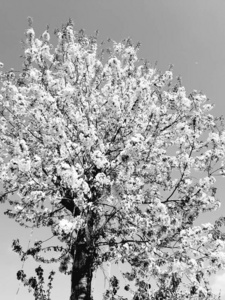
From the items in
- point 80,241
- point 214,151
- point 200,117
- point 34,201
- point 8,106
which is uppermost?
point 8,106

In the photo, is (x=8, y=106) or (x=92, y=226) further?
(x=8, y=106)

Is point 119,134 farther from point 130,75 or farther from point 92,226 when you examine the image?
point 92,226

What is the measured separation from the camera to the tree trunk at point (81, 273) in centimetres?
1057

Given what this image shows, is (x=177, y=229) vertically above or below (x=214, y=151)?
below

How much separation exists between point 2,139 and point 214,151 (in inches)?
309

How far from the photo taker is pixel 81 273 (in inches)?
424

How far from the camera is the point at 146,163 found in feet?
38.3

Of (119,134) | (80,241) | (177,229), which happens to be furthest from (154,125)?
(80,241)

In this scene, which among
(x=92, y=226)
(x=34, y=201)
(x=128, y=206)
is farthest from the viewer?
(x=92, y=226)

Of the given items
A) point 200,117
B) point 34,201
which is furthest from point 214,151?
point 34,201

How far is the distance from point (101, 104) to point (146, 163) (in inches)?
112

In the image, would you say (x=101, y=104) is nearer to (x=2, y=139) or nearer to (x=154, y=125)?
(x=154, y=125)

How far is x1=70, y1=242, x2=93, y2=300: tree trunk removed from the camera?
34.7ft

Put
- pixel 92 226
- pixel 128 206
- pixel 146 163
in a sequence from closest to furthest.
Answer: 1. pixel 128 206
2. pixel 92 226
3. pixel 146 163
